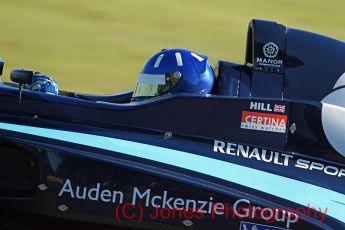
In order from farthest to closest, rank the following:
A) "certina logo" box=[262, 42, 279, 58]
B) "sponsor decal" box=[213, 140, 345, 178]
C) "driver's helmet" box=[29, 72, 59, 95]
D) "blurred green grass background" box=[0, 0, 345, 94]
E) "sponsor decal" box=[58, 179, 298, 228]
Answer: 1. "blurred green grass background" box=[0, 0, 345, 94]
2. "driver's helmet" box=[29, 72, 59, 95]
3. "certina logo" box=[262, 42, 279, 58]
4. "sponsor decal" box=[213, 140, 345, 178]
5. "sponsor decal" box=[58, 179, 298, 228]

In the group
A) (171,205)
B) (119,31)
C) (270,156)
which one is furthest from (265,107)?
(119,31)

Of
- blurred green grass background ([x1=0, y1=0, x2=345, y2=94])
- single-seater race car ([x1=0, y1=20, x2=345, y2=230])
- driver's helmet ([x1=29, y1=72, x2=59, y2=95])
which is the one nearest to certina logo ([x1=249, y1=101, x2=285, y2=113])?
single-seater race car ([x1=0, y1=20, x2=345, y2=230])

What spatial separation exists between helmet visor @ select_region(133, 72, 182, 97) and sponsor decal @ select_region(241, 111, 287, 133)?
568 millimetres

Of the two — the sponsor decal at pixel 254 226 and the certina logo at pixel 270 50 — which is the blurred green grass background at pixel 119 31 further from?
the sponsor decal at pixel 254 226

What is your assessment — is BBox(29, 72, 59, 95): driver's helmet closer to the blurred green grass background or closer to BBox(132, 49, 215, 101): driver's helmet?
BBox(132, 49, 215, 101): driver's helmet

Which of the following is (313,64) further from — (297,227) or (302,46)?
(297,227)

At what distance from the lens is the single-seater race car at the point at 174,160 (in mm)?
4402

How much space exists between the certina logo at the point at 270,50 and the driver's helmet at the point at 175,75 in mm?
399

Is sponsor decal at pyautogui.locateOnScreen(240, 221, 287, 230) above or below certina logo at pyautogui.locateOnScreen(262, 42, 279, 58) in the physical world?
below

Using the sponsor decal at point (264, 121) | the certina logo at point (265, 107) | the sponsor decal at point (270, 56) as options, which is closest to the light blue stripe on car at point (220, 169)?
the sponsor decal at point (264, 121)

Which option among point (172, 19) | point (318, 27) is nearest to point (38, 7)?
point (172, 19)

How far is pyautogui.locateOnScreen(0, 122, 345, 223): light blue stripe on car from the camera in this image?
14.7ft

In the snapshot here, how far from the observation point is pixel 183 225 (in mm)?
4473

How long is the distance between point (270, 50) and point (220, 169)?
1027mm
